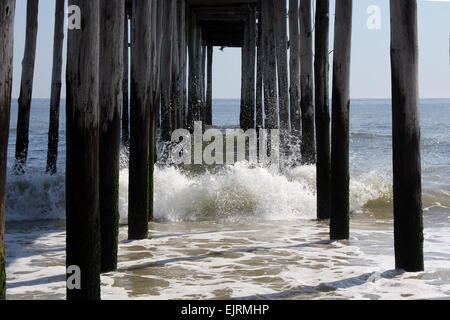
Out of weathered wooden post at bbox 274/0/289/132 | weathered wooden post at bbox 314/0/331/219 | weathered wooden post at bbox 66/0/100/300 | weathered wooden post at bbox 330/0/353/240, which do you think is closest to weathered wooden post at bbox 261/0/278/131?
weathered wooden post at bbox 274/0/289/132

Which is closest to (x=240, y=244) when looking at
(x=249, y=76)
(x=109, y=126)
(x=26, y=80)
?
(x=109, y=126)

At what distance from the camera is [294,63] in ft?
34.9

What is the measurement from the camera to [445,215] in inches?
348

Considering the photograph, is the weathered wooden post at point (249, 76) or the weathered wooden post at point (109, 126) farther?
the weathered wooden post at point (249, 76)

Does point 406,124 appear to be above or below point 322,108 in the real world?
below

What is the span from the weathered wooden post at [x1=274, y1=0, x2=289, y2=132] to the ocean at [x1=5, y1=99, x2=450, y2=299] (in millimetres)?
1288

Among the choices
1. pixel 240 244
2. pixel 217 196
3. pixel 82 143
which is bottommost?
pixel 240 244

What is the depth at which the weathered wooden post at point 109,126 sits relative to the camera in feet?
16.2

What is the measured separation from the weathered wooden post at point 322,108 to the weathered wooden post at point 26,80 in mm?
5373

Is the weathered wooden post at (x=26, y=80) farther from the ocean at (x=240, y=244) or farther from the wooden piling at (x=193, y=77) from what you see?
the wooden piling at (x=193, y=77)

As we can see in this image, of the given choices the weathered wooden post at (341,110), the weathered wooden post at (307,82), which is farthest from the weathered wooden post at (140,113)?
the weathered wooden post at (307,82)

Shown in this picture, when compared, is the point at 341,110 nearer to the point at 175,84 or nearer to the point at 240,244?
the point at 240,244

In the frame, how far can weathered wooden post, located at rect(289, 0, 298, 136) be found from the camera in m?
10.5

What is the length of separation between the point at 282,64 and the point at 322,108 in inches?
169
